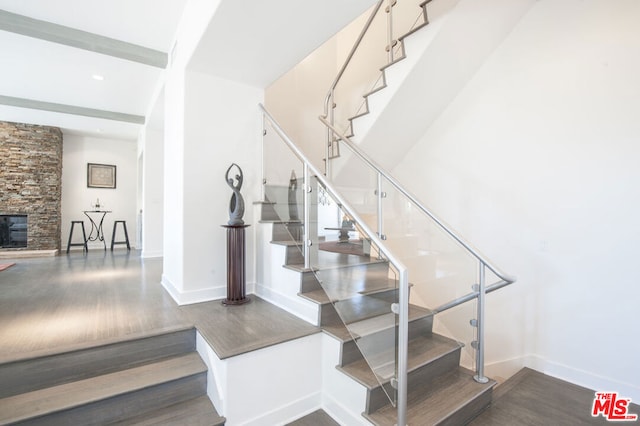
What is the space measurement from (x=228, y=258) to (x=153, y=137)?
4779 millimetres

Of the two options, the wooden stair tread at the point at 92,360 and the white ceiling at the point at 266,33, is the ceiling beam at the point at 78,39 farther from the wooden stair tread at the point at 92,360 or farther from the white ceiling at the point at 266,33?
the wooden stair tread at the point at 92,360

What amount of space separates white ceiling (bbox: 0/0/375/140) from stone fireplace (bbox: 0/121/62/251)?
1150 millimetres

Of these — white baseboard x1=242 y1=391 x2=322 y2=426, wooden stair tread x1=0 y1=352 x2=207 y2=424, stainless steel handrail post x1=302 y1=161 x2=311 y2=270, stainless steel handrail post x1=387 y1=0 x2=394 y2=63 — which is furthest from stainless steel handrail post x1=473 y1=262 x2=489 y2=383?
stainless steel handrail post x1=387 y1=0 x2=394 y2=63

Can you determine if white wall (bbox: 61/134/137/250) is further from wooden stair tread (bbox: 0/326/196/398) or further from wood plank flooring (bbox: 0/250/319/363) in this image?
wooden stair tread (bbox: 0/326/196/398)

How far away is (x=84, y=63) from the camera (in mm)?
4160

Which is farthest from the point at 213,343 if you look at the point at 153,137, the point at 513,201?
the point at 153,137

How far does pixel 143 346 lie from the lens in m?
2.18

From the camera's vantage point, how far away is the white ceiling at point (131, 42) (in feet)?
7.27

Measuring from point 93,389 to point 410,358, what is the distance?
212cm

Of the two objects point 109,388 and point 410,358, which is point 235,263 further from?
point 410,358

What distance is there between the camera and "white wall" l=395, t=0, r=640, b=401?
2.53 metres

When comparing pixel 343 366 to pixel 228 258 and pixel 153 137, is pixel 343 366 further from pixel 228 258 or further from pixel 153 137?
pixel 153 137

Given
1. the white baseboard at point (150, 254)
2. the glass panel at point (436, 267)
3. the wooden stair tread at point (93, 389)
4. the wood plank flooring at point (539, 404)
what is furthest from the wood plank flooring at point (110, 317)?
the white baseboard at point (150, 254)

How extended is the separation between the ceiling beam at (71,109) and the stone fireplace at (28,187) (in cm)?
198
